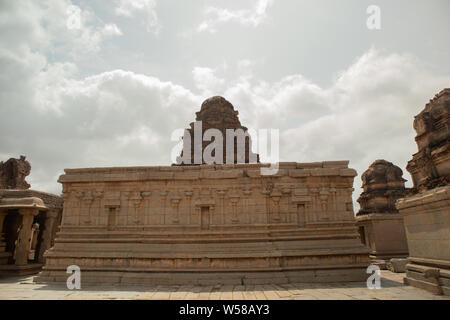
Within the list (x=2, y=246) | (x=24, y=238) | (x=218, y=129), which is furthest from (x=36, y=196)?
(x=218, y=129)

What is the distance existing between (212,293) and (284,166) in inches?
303

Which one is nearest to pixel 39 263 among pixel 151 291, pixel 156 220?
pixel 156 220

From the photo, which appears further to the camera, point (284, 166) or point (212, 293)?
point (284, 166)

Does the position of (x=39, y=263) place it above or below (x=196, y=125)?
below

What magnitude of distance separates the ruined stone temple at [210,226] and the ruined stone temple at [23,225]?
A: 437 cm

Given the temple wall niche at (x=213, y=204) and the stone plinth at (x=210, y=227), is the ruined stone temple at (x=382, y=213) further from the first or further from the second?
the temple wall niche at (x=213, y=204)

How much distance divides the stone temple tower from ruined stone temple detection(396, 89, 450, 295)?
16.2 meters

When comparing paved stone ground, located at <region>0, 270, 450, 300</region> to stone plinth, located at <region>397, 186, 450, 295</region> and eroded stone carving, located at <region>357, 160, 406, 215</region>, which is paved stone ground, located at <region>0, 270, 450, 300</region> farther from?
eroded stone carving, located at <region>357, 160, 406, 215</region>

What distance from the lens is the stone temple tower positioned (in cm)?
2750

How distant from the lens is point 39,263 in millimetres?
19531

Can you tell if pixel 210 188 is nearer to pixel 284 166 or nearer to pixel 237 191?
pixel 237 191

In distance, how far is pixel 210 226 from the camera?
14.9 m

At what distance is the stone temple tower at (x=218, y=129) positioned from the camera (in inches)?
1083

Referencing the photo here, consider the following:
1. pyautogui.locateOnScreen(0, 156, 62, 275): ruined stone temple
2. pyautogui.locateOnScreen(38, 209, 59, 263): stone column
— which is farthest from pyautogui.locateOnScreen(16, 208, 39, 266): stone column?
pyautogui.locateOnScreen(38, 209, 59, 263): stone column
